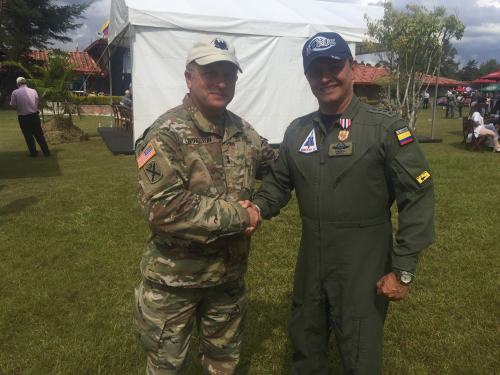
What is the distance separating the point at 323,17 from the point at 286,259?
8.58 m

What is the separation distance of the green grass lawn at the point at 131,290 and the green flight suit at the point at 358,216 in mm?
1044

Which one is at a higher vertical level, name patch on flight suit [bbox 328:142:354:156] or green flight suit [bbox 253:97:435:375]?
name patch on flight suit [bbox 328:142:354:156]

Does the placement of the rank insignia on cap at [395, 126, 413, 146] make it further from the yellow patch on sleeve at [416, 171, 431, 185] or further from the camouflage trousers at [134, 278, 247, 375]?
the camouflage trousers at [134, 278, 247, 375]

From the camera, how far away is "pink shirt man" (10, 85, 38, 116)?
33.0 feet

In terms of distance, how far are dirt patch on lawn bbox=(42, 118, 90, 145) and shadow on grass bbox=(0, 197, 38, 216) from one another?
7025 millimetres

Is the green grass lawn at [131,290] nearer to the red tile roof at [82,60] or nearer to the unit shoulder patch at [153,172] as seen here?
the unit shoulder patch at [153,172]

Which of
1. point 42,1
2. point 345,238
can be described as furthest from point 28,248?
point 42,1

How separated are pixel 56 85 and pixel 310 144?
1316 centimetres

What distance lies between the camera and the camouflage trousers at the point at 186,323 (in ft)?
6.53

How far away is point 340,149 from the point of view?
192cm

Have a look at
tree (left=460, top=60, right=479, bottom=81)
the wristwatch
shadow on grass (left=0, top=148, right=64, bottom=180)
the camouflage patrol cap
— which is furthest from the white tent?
tree (left=460, top=60, right=479, bottom=81)

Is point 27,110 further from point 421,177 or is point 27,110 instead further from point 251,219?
point 421,177

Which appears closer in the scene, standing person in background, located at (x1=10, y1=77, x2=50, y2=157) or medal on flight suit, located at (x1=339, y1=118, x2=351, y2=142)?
medal on flight suit, located at (x1=339, y1=118, x2=351, y2=142)

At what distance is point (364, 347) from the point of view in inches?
76.6
